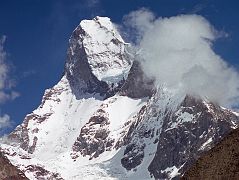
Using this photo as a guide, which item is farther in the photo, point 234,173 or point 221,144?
point 221,144

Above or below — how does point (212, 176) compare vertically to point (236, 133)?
below

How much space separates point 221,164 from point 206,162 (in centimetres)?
213

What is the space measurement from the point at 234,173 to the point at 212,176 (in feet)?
8.67

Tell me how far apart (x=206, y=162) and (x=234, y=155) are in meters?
3.48

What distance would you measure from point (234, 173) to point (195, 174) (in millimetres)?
5041

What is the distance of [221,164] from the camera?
3659 inches

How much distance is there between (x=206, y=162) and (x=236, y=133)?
580cm

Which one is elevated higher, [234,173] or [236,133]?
[236,133]

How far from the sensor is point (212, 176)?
300ft

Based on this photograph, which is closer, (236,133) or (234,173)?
(234,173)

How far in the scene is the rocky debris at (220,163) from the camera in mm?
91500

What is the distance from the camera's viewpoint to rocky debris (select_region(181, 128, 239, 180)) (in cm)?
9150

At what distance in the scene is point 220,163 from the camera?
93.1m

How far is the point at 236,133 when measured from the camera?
96875 millimetres
